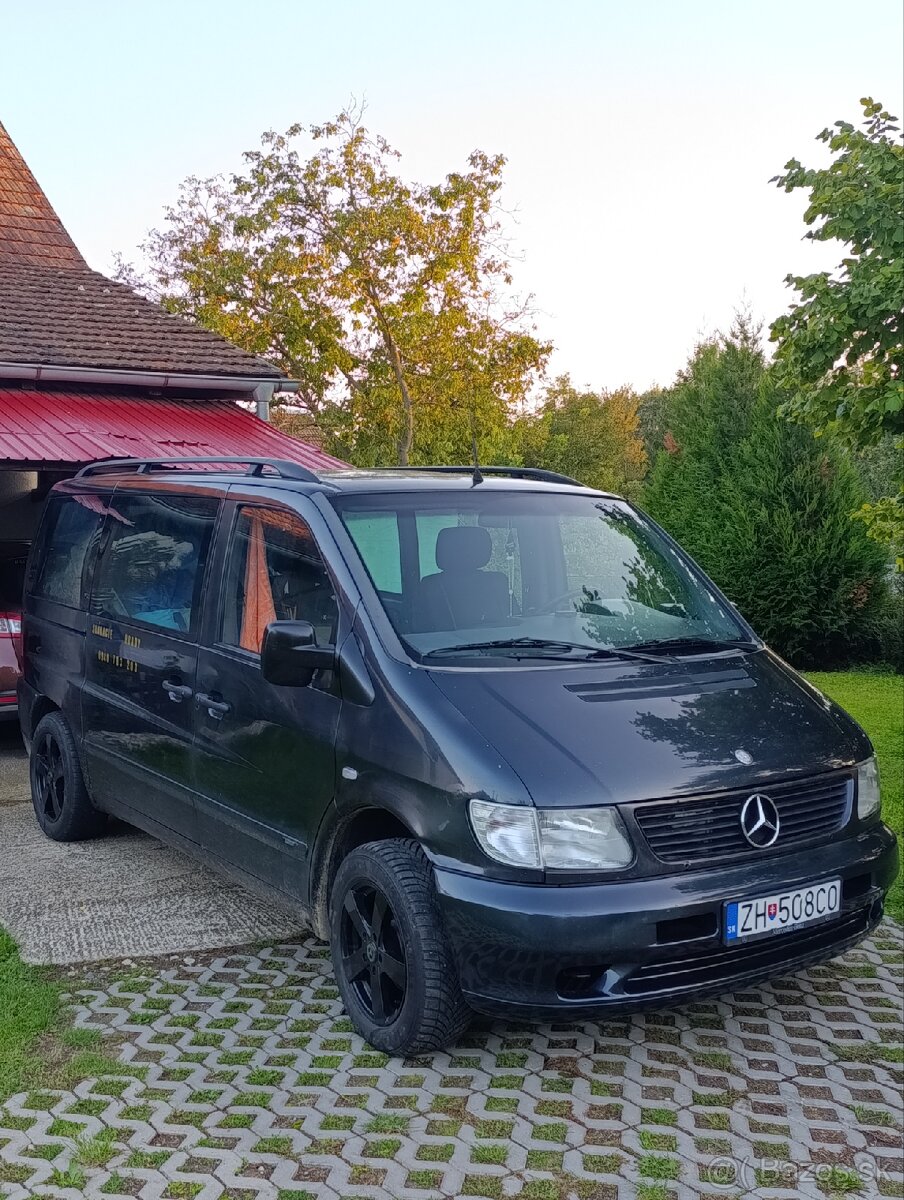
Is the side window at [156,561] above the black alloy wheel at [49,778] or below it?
above

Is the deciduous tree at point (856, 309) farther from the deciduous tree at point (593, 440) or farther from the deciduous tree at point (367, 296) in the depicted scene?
the deciduous tree at point (593, 440)

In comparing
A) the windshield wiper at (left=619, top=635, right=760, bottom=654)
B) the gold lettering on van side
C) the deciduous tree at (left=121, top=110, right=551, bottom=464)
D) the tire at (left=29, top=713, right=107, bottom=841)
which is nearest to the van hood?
the windshield wiper at (left=619, top=635, right=760, bottom=654)

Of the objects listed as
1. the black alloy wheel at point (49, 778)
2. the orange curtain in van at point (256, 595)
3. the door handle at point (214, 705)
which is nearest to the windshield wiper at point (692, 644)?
the orange curtain in van at point (256, 595)

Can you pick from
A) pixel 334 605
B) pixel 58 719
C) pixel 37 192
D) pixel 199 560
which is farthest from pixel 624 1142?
pixel 37 192

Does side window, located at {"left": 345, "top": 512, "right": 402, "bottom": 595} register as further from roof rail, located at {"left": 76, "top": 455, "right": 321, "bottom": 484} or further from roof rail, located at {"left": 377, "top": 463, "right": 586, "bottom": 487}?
roof rail, located at {"left": 377, "top": 463, "right": 586, "bottom": 487}

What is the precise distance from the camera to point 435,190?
2972 cm

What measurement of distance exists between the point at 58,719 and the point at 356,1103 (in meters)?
3.57

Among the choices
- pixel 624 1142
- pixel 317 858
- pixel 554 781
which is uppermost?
pixel 554 781

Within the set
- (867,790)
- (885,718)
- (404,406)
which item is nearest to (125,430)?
(885,718)

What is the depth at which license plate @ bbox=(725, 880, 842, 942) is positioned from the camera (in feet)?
12.2

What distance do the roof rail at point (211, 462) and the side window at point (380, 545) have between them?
36cm

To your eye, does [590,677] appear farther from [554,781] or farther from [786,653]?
[786,653]

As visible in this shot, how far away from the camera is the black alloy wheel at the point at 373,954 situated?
405 cm

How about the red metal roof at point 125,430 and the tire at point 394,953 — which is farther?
the red metal roof at point 125,430
